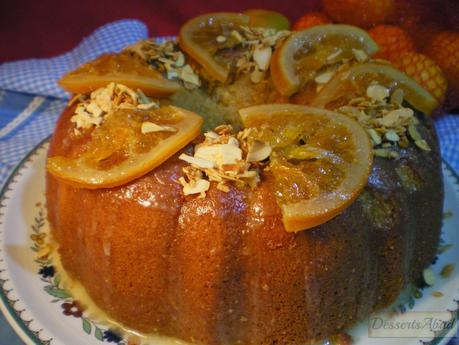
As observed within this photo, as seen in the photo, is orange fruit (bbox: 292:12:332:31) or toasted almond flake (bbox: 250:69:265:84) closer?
toasted almond flake (bbox: 250:69:265:84)

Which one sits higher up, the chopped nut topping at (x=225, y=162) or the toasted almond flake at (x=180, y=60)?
the chopped nut topping at (x=225, y=162)

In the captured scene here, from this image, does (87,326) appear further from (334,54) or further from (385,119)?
(334,54)

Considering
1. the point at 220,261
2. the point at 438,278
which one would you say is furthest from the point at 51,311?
the point at 438,278

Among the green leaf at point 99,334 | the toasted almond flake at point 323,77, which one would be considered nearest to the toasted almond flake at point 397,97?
the toasted almond flake at point 323,77

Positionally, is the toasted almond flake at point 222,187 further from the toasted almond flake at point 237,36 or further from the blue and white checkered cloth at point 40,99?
the blue and white checkered cloth at point 40,99

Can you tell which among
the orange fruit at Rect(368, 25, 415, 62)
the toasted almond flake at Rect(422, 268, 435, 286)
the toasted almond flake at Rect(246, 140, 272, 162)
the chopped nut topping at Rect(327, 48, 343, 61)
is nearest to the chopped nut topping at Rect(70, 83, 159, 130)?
the toasted almond flake at Rect(246, 140, 272, 162)

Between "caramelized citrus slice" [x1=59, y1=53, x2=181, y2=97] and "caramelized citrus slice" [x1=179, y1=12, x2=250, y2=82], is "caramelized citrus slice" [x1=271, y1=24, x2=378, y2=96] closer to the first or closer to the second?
"caramelized citrus slice" [x1=179, y1=12, x2=250, y2=82]
